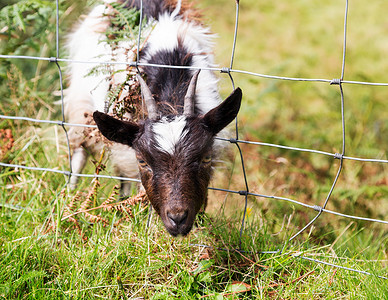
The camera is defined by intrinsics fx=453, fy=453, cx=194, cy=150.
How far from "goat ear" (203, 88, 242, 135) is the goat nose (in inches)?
26.2

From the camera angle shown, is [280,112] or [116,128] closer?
[116,128]

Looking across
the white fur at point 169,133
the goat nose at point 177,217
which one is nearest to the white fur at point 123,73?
the white fur at point 169,133

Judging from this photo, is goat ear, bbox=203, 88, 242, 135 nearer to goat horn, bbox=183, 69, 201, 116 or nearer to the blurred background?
goat horn, bbox=183, 69, 201, 116

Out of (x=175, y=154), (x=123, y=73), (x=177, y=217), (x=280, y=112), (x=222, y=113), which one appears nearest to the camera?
(x=177, y=217)

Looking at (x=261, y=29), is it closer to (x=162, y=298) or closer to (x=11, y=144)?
Answer: (x=11, y=144)

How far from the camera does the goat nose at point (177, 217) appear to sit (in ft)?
9.17

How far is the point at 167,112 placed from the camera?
3379mm

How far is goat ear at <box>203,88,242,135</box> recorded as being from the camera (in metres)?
2.99

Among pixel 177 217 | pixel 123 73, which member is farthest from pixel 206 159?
pixel 123 73

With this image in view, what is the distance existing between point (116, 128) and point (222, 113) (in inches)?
28.9

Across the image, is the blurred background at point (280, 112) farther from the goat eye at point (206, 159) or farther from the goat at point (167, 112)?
the goat eye at point (206, 159)

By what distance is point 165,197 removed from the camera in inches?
113

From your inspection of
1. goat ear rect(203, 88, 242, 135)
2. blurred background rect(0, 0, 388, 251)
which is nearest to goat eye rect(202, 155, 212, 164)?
goat ear rect(203, 88, 242, 135)

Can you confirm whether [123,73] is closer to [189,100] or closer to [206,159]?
[189,100]
